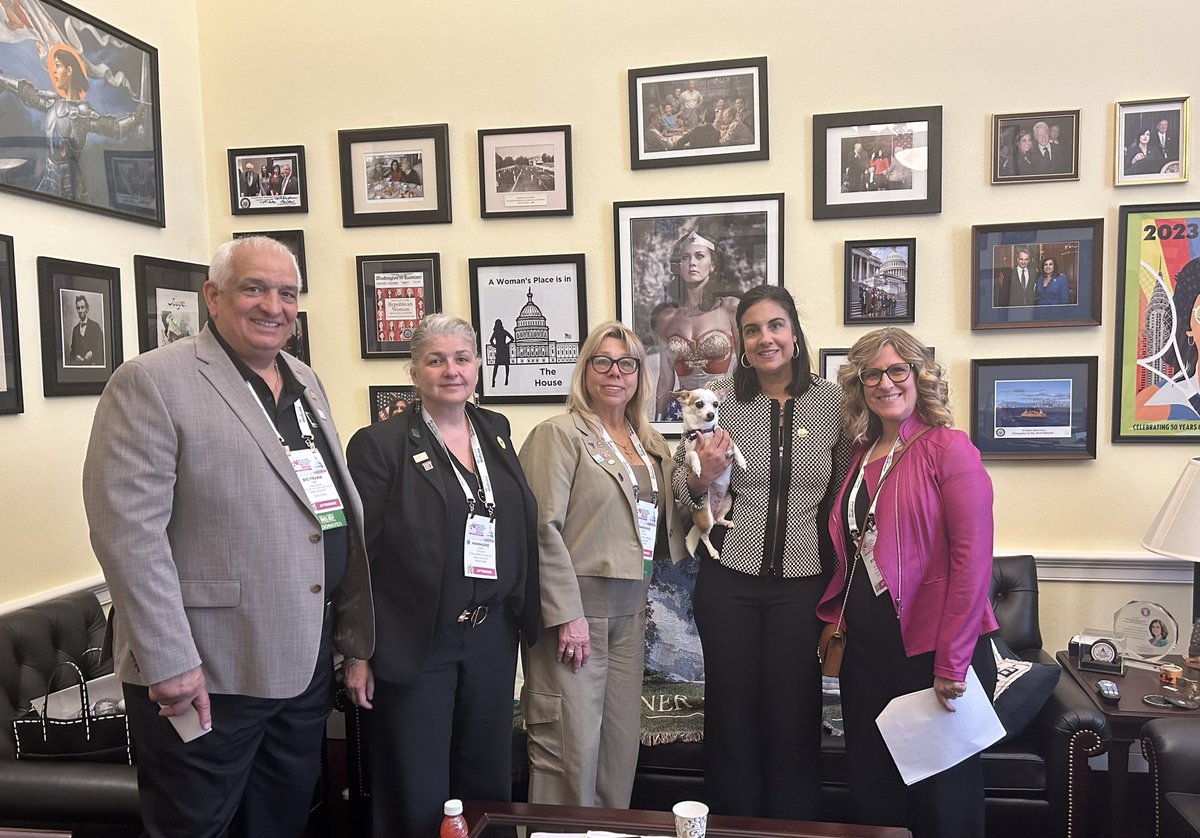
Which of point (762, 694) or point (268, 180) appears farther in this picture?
point (268, 180)

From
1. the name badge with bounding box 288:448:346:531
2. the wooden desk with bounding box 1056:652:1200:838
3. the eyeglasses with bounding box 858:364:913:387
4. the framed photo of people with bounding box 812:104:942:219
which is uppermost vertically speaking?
the framed photo of people with bounding box 812:104:942:219

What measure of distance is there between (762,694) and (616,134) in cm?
241

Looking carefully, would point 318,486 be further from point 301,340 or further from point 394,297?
point 301,340

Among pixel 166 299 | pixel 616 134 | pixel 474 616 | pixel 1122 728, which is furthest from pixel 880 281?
pixel 166 299

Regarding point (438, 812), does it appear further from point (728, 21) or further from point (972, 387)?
point (728, 21)

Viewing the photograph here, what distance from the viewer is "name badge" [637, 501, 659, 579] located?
2348 millimetres

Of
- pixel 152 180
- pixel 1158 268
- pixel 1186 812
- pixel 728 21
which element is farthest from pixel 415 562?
pixel 1158 268

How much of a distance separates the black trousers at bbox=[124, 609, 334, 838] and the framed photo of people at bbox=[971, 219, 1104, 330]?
9.14ft

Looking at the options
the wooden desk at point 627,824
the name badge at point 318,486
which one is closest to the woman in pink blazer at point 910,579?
the wooden desk at point 627,824

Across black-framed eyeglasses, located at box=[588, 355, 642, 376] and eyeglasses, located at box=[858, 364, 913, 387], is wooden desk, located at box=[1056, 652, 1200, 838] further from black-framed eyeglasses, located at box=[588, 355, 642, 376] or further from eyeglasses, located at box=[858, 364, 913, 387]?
black-framed eyeglasses, located at box=[588, 355, 642, 376]

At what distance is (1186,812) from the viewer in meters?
2.09

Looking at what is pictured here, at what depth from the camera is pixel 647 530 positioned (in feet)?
7.77

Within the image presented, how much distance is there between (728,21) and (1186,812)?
3146 mm

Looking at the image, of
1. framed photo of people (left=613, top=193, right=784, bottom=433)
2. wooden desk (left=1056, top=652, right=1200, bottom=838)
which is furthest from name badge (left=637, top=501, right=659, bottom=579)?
wooden desk (left=1056, top=652, right=1200, bottom=838)
